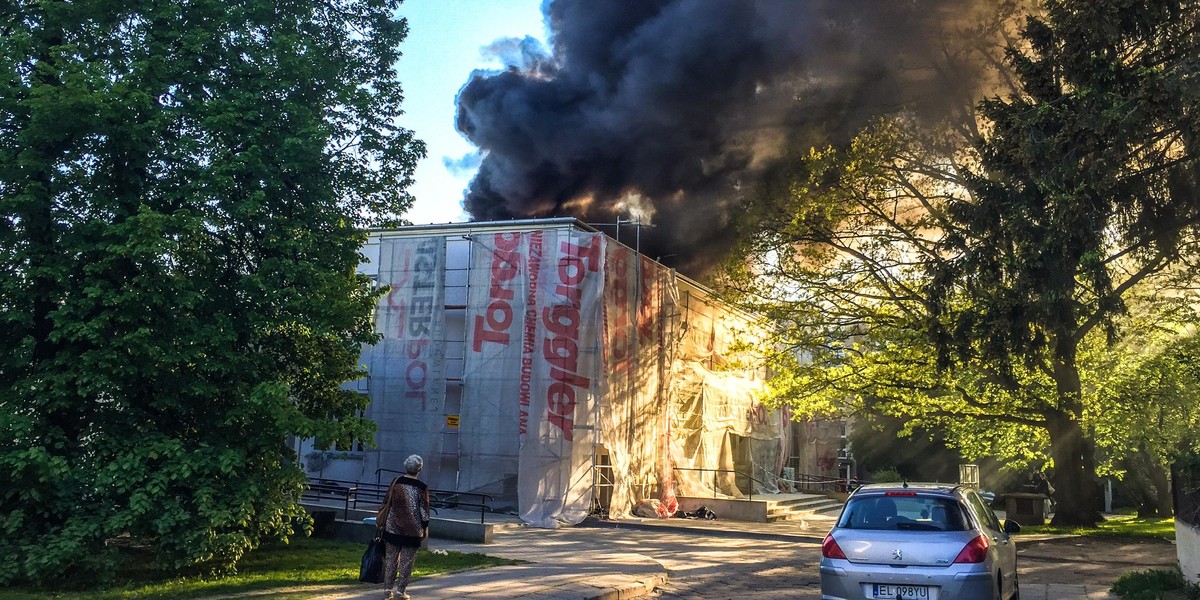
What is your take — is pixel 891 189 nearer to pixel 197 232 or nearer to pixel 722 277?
pixel 722 277

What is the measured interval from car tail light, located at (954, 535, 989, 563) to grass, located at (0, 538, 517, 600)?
6.05m

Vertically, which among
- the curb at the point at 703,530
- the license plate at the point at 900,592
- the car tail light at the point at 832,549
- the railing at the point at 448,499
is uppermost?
the car tail light at the point at 832,549

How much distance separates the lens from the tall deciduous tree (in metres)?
12.5

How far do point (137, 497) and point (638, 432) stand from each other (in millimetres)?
16207

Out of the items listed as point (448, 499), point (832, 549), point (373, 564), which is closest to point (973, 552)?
point (832, 549)

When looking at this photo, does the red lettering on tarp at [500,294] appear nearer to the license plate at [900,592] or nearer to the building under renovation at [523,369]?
the building under renovation at [523,369]

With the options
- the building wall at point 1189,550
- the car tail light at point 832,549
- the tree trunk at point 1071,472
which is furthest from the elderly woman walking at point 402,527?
the tree trunk at point 1071,472

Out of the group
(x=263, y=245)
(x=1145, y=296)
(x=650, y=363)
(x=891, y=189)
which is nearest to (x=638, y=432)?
(x=650, y=363)

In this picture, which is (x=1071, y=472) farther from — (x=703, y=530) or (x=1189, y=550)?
(x=1189, y=550)

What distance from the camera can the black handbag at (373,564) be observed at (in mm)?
10117

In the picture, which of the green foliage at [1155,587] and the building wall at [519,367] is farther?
the building wall at [519,367]

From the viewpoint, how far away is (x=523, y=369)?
2238 cm

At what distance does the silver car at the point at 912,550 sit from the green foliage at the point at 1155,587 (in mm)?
2450

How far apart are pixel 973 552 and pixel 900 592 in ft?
2.33
